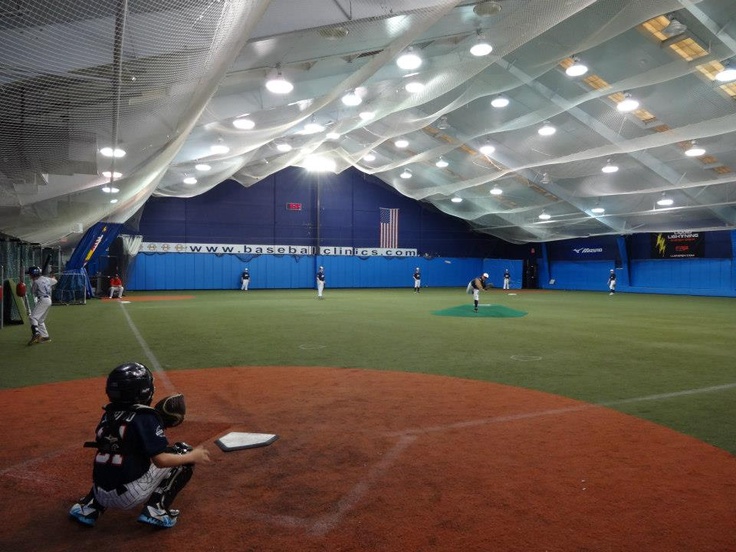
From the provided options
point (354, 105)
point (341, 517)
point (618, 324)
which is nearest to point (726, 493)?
point (341, 517)

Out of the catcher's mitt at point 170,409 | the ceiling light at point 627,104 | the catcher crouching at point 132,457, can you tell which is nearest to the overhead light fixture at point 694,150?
the ceiling light at point 627,104

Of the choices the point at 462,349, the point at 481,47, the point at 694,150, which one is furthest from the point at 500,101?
the point at 462,349

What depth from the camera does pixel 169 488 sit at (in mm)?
3393

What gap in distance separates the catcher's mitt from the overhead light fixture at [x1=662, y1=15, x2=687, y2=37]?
52.5 feet

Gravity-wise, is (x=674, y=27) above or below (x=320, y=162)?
above

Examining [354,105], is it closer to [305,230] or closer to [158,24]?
[158,24]

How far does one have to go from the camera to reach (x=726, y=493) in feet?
12.5

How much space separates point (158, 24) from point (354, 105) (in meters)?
12.3

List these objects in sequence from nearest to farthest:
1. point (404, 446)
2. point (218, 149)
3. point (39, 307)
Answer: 1. point (404, 446)
2. point (39, 307)
3. point (218, 149)

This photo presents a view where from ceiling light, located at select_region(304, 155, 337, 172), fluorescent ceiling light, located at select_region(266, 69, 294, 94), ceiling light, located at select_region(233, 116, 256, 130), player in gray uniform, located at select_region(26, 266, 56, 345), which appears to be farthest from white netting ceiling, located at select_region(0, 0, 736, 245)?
player in gray uniform, located at select_region(26, 266, 56, 345)

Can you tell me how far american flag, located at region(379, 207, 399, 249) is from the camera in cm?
4041

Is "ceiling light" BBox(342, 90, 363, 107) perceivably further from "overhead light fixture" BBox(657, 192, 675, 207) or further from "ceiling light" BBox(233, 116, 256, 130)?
"overhead light fixture" BBox(657, 192, 675, 207)

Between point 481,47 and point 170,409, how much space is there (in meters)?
10.9

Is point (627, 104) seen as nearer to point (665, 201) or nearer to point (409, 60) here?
point (409, 60)
